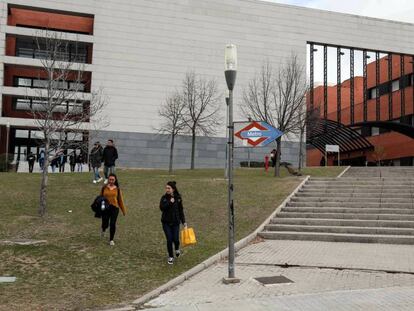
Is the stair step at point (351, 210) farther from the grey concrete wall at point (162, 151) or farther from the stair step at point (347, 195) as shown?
the grey concrete wall at point (162, 151)

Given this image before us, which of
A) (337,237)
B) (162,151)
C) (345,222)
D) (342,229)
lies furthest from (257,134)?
(162,151)

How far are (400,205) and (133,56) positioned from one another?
96.4 ft

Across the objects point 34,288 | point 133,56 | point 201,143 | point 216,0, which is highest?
point 216,0

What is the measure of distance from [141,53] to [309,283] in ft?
113

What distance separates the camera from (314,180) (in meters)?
19.6

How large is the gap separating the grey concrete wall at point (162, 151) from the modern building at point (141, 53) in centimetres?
8

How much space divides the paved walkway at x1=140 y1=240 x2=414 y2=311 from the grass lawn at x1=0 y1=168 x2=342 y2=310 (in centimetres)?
78

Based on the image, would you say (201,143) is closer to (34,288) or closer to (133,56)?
(133,56)

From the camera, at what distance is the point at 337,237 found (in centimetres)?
1190

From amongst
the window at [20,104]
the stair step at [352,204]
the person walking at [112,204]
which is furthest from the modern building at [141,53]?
the person walking at [112,204]

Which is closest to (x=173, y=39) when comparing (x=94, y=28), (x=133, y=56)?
(x=133, y=56)

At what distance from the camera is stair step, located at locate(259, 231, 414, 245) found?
37.9 feet

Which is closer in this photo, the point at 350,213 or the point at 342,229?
the point at 342,229

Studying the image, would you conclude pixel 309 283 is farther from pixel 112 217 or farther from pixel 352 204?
pixel 352 204
